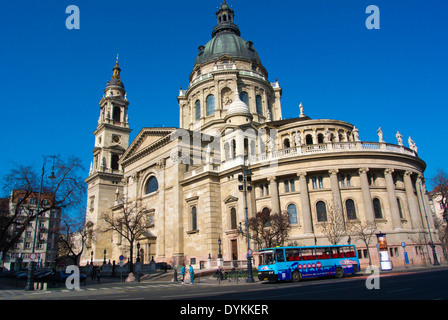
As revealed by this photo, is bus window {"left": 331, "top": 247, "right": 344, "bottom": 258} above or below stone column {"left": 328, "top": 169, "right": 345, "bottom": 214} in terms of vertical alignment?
below

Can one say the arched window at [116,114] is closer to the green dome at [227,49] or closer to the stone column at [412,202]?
the green dome at [227,49]

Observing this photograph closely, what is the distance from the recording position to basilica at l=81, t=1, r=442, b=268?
115ft

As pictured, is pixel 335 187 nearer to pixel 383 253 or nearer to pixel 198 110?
pixel 383 253

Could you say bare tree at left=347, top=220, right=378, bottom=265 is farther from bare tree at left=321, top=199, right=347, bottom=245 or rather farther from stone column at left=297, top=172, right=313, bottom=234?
stone column at left=297, top=172, right=313, bottom=234

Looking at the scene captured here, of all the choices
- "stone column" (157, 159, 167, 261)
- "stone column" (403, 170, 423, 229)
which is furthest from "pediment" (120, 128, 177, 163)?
"stone column" (403, 170, 423, 229)

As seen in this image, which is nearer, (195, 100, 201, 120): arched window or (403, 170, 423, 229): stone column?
(403, 170, 423, 229): stone column

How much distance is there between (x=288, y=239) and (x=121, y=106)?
51.0m

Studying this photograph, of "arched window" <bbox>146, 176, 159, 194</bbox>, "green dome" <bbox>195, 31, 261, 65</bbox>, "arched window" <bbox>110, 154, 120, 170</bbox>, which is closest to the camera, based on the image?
"arched window" <bbox>146, 176, 159, 194</bbox>

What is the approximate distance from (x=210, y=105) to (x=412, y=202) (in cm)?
3407

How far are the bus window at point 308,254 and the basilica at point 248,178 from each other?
529cm

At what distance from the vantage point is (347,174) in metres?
36.2

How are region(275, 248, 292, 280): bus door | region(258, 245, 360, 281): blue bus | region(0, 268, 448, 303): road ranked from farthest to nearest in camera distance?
region(258, 245, 360, 281): blue bus
region(275, 248, 292, 280): bus door
region(0, 268, 448, 303): road

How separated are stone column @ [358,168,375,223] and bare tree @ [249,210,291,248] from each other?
7725 millimetres

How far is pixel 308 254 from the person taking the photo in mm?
24188
